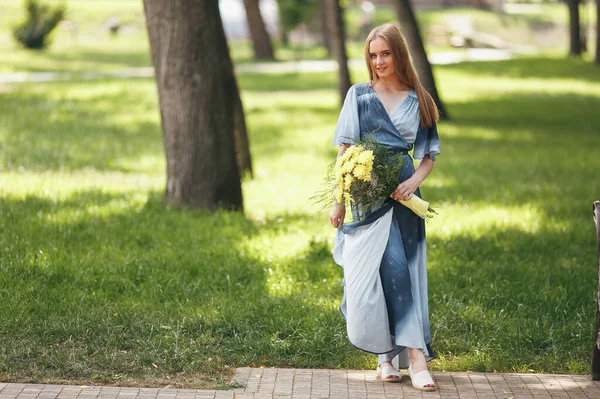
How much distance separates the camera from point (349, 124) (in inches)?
228

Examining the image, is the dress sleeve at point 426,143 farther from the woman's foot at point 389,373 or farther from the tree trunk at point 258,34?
the tree trunk at point 258,34

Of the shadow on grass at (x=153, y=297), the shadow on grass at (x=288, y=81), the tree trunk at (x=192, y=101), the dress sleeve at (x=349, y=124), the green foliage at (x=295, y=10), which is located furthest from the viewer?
the green foliage at (x=295, y=10)

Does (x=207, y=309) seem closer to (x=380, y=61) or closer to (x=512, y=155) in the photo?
(x=380, y=61)

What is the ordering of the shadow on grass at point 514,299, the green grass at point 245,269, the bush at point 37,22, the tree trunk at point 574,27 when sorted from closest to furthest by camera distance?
the green grass at point 245,269, the shadow on grass at point 514,299, the bush at point 37,22, the tree trunk at point 574,27

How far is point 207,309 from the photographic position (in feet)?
23.7

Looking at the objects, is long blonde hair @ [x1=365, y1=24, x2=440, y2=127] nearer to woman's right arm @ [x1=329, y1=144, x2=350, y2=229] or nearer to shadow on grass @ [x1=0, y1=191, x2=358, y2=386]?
woman's right arm @ [x1=329, y1=144, x2=350, y2=229]

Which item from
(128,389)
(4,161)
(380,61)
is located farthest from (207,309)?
(4,161)

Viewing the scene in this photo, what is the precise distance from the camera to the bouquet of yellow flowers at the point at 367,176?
5555 mm

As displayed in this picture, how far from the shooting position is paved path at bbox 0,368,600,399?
544cm

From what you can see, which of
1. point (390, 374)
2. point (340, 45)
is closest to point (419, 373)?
point (390, 374)

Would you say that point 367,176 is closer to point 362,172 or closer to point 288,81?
point 362,172

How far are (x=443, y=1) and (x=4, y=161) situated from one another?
221ft

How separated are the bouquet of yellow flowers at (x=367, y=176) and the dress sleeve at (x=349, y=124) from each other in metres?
0.09

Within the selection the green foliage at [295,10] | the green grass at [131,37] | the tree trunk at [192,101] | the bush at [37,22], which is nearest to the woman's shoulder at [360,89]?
the tree trunk at [192,101]
